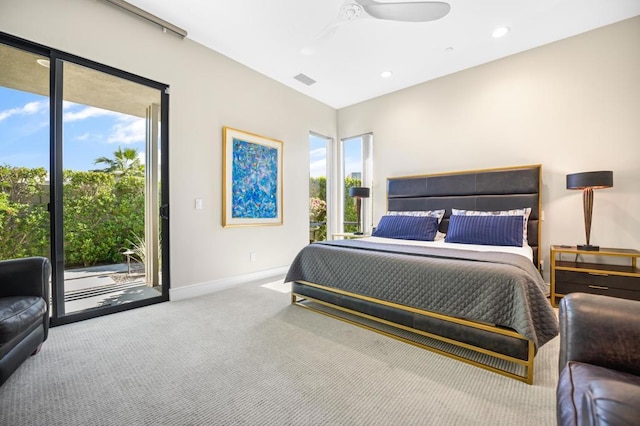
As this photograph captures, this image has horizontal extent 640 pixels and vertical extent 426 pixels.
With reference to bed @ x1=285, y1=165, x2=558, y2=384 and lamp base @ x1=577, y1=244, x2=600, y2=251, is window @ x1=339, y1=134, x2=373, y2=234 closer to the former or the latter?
bed @ x1=285, y1=165, x2=558, y2=384

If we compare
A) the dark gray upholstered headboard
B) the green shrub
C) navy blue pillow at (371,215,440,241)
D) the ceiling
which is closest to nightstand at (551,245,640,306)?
the dark gray upholstered headboard

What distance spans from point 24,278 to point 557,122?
5.28 m

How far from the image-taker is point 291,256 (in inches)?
182

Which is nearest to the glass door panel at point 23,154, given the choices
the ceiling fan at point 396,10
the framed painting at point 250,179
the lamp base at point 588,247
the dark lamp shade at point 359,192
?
the framed painting at point 250,179

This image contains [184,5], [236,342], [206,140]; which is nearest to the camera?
[236,342]

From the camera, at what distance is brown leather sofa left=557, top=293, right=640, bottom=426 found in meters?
0.74

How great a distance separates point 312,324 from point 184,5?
3.31 m

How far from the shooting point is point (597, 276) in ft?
8.89

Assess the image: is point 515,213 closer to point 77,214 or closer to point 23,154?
point 23,154

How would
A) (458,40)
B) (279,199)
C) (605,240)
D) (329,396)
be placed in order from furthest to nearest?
(279,199)
(458,40)
(605,240)
(329,396)

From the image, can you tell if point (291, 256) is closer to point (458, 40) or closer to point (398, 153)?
point (398, 153)

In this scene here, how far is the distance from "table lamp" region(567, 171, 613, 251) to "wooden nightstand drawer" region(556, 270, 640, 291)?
11.2 inches

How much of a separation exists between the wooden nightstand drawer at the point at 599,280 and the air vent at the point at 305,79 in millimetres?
3997

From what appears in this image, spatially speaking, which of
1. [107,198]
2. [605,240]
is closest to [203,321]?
[107,198]
